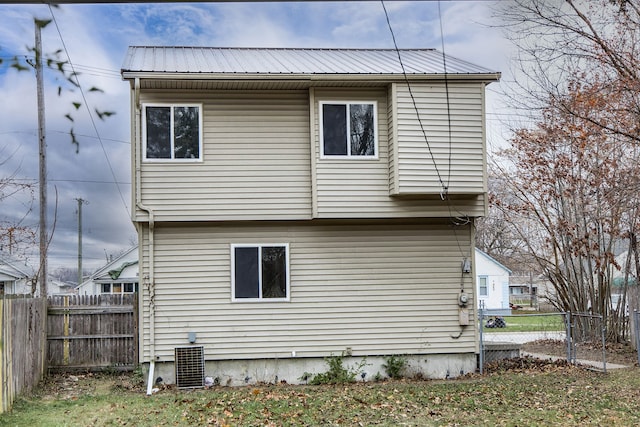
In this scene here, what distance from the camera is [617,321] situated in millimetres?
17578

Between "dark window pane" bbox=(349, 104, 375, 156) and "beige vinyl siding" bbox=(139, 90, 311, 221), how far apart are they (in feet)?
2.92

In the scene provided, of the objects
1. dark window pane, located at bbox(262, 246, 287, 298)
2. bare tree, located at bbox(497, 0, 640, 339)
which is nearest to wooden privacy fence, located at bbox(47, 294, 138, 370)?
dark window pane, located at bbox(262, 246, 287, 298)

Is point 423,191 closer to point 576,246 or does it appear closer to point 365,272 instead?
point 365,272

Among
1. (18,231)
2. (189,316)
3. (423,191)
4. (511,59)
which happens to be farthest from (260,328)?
(18,231)

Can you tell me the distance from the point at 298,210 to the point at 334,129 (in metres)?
1.70

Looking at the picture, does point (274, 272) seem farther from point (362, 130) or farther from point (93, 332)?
point (93, 332)

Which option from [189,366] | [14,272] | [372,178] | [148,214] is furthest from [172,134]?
[14,272]

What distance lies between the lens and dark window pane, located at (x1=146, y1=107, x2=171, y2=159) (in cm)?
1264

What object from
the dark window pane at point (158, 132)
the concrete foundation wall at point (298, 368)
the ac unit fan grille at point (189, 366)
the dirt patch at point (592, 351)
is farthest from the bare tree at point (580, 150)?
the ac unit fan grille at point (189, 366)

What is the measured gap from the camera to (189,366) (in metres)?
12.4

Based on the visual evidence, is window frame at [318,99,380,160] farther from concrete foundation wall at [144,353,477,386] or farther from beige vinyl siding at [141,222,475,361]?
concrete foundation wall at [144,353,477,386]

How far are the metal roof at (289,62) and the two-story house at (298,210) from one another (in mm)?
84

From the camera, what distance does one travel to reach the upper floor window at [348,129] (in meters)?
12.8

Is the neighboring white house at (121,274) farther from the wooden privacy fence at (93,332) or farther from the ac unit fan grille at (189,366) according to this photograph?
the ac unit fan grille at (189,366)
